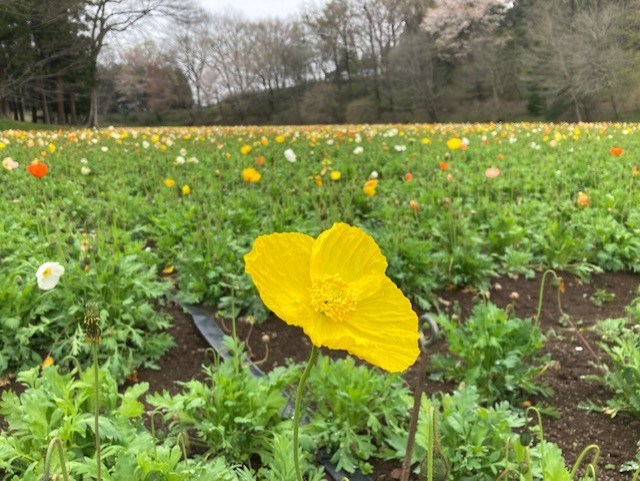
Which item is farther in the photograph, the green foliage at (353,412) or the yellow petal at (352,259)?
the green foliage at (353,412)

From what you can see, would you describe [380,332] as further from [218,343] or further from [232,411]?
[218,343]

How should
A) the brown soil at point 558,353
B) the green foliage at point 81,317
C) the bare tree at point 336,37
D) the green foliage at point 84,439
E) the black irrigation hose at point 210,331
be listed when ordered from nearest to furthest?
the green foliage at point 84,439 → the brown soil at point 558,353 → the green foliage at point 81,317 → the black irrigation hose at point 210,331 → the bare tree at point 336,37

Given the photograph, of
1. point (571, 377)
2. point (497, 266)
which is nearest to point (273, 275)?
point (571, 377)

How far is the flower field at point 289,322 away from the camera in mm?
1417

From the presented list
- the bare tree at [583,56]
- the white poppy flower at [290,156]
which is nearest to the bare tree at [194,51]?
the bare tree at [583,56]

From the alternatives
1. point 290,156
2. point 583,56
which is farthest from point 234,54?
point 290,156

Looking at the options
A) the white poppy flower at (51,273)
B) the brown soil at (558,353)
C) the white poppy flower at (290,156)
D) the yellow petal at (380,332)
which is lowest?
the brown soil at (558,353)

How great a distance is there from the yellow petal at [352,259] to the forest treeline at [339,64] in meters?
17.5

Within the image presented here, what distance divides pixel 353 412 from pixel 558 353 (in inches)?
47.1

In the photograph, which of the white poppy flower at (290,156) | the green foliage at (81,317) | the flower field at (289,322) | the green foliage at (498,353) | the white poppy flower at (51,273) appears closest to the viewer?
the flower field at (289,322)

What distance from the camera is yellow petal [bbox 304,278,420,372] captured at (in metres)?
0.68

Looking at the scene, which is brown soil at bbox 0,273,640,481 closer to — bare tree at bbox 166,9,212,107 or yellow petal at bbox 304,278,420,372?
yellow petal at bbox 304,278,420,372

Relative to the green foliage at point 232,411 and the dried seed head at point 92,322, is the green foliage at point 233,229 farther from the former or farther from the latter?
the dried seed head at point 92,322

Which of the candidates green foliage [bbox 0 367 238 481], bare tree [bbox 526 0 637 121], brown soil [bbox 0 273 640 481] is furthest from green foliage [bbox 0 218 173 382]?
bare tree [bbox 526 0 637 121]
